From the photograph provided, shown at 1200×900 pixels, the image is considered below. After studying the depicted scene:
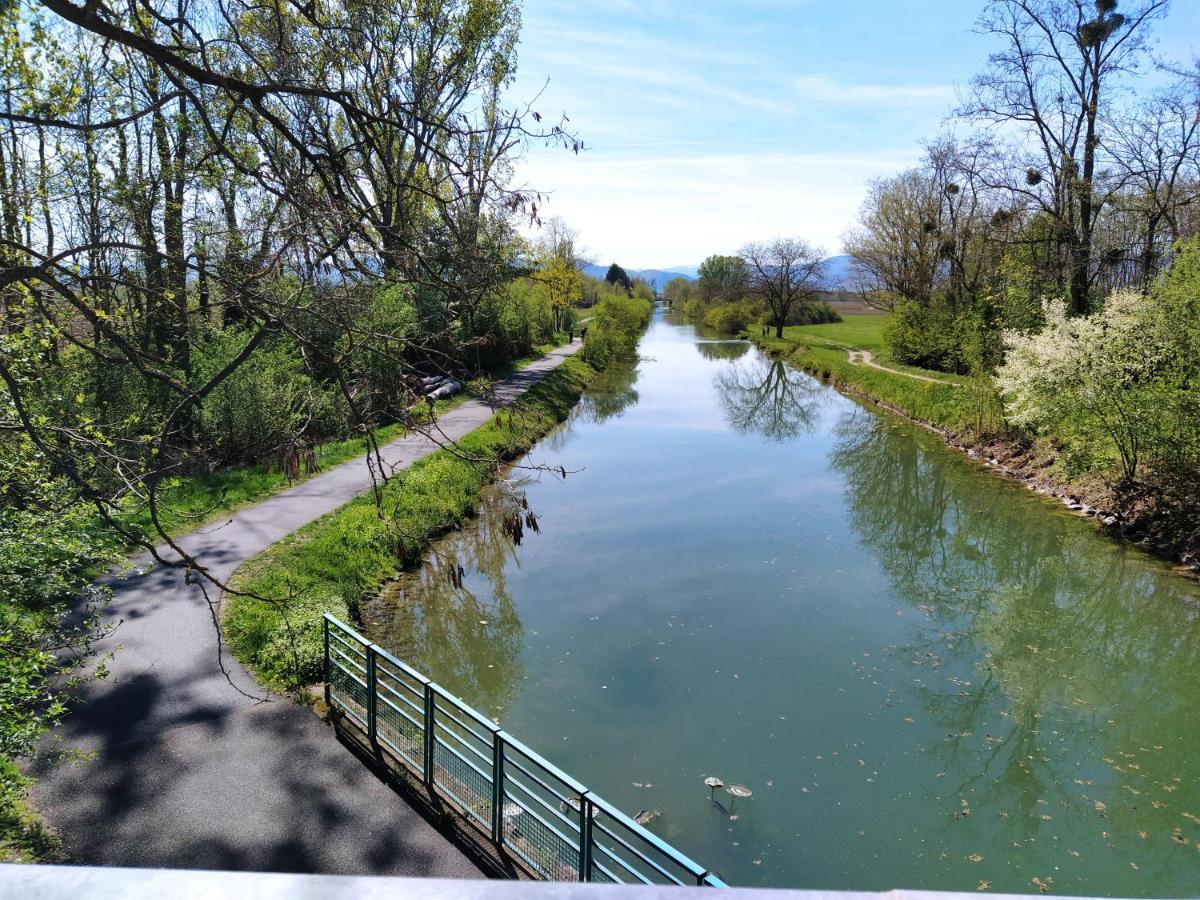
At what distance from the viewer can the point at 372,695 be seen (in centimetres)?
715

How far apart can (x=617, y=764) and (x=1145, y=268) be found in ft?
78.5

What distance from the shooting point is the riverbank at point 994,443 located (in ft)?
49.2

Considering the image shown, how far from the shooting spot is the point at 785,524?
16.0m

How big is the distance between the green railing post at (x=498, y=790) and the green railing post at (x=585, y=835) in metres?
0.83

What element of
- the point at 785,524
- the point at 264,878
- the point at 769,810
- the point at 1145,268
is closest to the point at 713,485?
the point at 785,524

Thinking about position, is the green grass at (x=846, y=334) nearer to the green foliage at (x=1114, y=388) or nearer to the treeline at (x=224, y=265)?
the green foliage at (x=1114, y=388)

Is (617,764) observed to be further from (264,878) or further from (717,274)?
(717,274)

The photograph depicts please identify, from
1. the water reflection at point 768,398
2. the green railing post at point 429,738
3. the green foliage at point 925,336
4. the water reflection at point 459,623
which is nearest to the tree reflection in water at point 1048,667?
the green railing post at point 429,738

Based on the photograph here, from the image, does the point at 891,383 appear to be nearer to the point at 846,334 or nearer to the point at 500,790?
the point at 846,334

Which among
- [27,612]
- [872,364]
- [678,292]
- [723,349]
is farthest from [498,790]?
[678,292]

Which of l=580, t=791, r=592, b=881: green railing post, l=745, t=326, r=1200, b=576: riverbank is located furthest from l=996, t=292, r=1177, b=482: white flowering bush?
l=580, t=791, r=592, b=881: green railing post

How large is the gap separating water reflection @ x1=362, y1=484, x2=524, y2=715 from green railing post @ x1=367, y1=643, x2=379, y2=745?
147cm

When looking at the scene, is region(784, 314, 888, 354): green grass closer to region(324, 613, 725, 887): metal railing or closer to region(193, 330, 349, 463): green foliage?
region(193, 330, 349, 463): green foliage

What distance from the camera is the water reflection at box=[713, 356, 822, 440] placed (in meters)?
28.2
